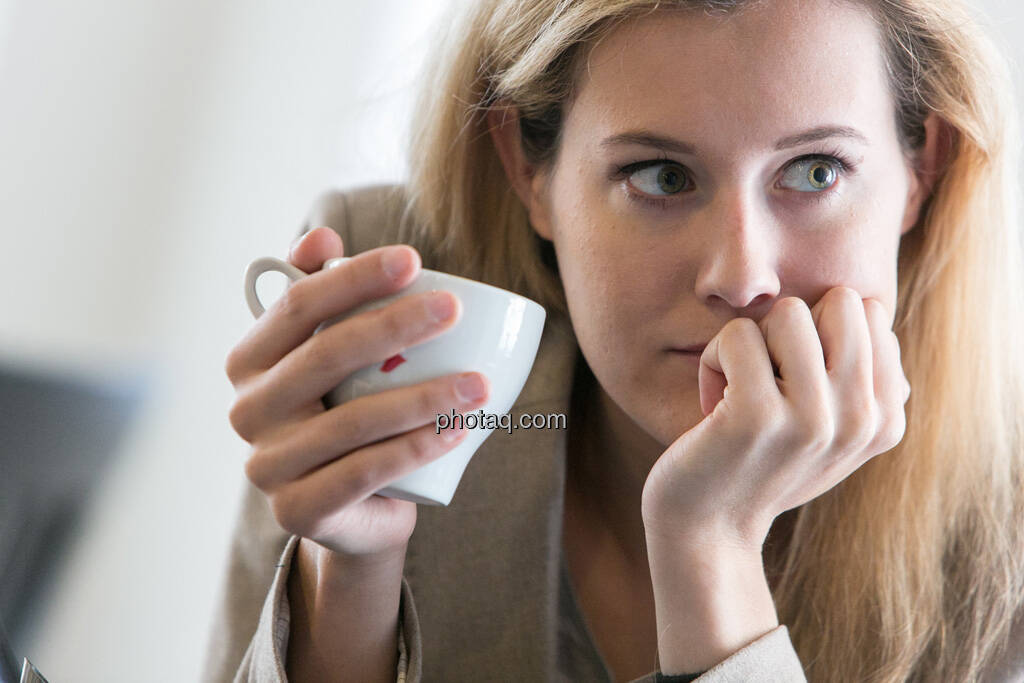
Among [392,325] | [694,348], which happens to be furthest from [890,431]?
[392,325]

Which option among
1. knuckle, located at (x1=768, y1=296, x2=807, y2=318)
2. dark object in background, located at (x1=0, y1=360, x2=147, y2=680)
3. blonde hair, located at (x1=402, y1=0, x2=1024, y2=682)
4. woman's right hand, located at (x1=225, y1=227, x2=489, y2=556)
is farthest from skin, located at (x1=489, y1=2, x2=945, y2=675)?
dark object in background, located at (x1=0, y1=360, x2=147, y2=680)

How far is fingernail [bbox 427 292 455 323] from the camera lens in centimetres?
51

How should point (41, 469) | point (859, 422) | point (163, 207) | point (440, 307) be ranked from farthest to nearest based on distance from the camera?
point (163, 207), point (41, 469), point (859, 422), point (440, 307)

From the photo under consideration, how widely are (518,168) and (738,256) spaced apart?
340mm

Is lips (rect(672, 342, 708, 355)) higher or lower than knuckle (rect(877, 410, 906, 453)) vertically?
higher

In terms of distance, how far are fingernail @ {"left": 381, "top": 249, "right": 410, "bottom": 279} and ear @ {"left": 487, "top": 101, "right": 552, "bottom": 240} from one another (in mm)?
360

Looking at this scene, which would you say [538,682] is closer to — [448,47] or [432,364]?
[432,364]

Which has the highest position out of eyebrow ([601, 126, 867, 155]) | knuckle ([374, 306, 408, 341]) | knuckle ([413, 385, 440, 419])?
eyebrow ([601, 126, 867, 155])

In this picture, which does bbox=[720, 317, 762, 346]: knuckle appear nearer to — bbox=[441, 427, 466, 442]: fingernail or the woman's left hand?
the woman's left hand

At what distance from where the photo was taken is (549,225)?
2.89 feet

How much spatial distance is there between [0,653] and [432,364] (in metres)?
Answer: 0.46

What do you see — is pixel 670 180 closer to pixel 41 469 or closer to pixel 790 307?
pixel 790 307

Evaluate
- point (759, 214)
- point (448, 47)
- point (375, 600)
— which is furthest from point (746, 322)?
point (448, 47)

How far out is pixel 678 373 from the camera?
711mm
